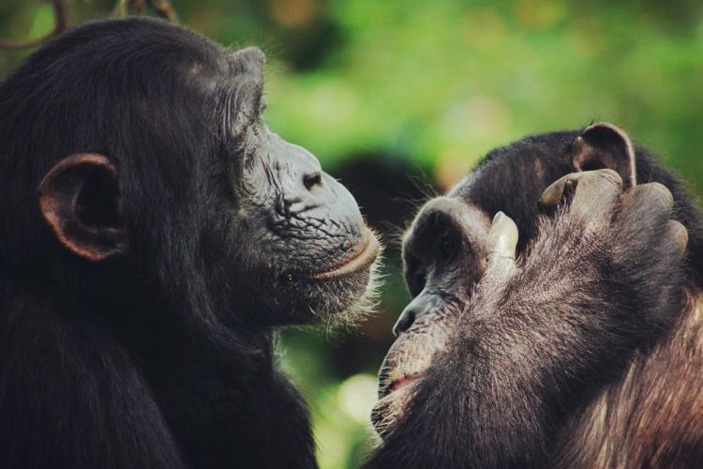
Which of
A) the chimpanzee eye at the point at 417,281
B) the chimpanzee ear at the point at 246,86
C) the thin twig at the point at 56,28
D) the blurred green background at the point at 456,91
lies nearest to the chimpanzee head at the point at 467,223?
the chimpanzee eye at the point at 417,281

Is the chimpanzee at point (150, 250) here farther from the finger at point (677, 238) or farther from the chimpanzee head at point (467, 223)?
the finger at point (677, 238)

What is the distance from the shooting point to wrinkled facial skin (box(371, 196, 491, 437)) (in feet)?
14.7

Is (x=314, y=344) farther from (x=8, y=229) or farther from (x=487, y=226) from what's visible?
(x=8, y=229)

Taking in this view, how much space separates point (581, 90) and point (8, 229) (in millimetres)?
5969

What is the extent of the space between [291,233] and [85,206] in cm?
72

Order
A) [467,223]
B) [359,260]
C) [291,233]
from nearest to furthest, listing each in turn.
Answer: [291,233] < [359,260] < [467,223]

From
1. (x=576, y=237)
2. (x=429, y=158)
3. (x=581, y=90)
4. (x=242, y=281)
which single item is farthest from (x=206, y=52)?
(x=581, y=90)

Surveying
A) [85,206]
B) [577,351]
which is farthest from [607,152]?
[85,206]

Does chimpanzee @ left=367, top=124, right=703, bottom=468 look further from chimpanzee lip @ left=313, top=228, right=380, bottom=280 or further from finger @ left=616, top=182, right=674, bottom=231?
chimpanzee lip @ left=313, top=228, right=380, bottom=280

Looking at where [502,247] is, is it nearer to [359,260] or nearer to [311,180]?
[359,260]

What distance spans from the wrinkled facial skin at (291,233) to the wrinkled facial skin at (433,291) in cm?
37

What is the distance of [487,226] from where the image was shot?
4.70 meters

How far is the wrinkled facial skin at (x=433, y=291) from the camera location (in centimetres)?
448

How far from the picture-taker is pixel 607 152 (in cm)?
445
